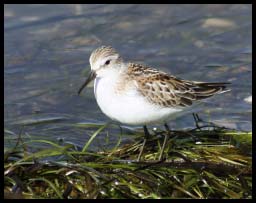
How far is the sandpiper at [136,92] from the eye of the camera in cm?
596

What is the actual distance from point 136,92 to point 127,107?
0.18 meters

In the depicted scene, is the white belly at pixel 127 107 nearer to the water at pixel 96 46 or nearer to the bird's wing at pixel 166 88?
the bird's wing at pixel 166 88

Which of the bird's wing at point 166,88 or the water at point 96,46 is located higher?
the bird's wing at point 166,88

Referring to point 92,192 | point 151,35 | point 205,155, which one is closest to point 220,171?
point 205,155

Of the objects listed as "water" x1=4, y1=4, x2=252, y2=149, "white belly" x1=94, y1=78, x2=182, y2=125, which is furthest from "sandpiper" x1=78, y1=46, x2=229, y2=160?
"water" x1=4, y1=4, x2=252, y2=149

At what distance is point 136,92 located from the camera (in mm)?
6031

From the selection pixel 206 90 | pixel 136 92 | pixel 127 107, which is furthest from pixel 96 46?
pixel 127 107

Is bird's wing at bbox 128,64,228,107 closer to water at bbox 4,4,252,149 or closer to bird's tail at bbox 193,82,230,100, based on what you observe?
bird's tail at bbox 193,82,230,100

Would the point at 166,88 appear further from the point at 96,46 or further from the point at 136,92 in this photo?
the point at 96,46

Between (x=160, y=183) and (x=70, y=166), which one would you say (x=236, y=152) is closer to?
(x=160, y=183)

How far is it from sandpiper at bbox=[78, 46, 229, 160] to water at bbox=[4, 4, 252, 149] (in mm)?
1474

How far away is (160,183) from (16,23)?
18.4ft

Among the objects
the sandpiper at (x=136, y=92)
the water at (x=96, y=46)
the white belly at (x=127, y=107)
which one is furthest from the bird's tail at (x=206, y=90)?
the water at (x=96, y=46)

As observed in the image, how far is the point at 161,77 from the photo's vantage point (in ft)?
20.6
